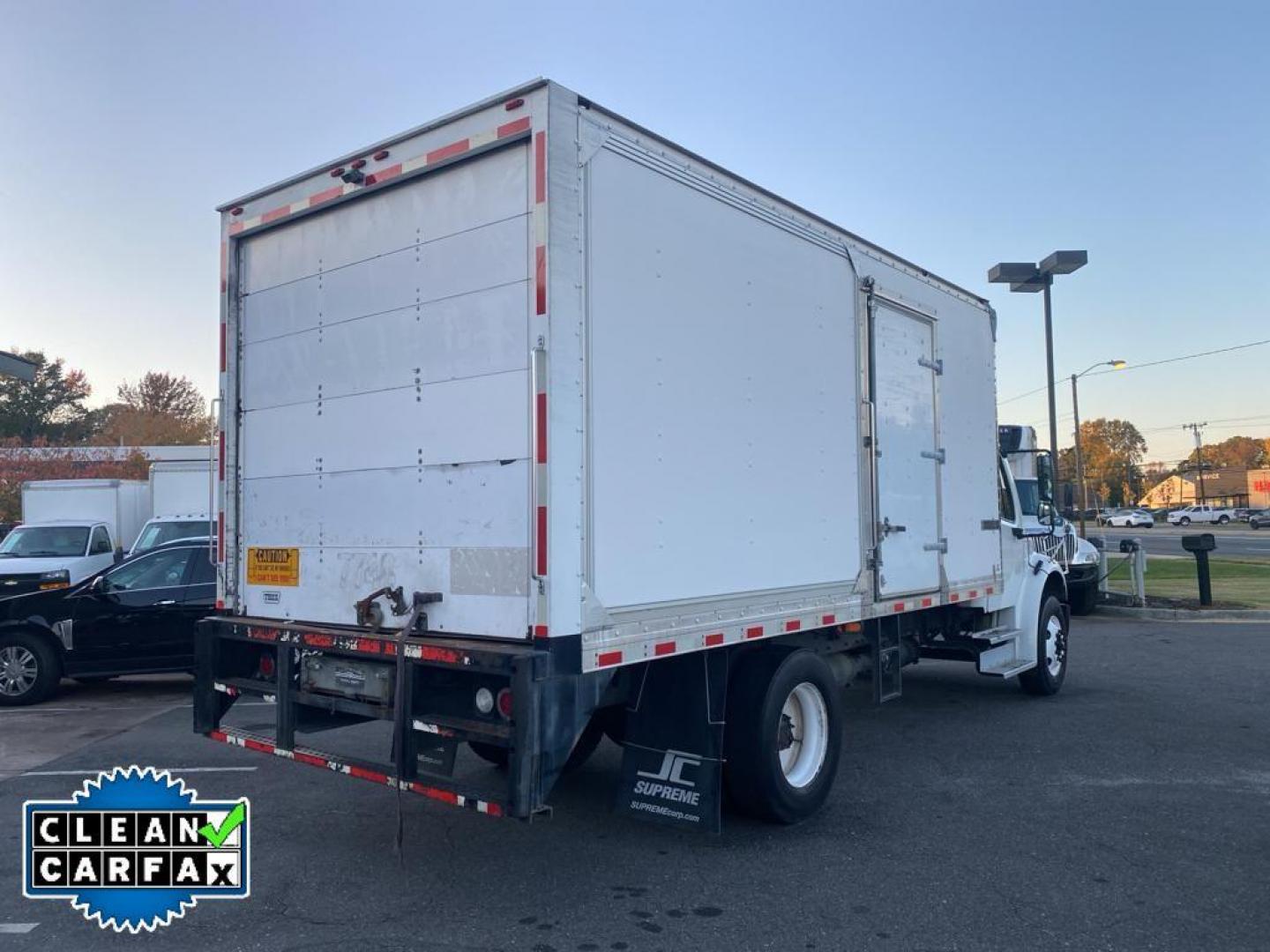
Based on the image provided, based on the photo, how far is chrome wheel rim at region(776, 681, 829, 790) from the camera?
5574 millimetres

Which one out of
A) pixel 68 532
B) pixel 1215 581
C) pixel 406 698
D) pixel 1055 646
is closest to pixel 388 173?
pixel 406 698

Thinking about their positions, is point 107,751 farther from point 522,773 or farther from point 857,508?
point 857,508

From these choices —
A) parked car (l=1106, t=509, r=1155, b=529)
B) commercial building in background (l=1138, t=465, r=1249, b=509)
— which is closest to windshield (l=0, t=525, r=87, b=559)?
parked car (l=1106, t=509, r=1155, b=529)

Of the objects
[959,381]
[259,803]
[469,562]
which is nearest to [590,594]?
[469,562]

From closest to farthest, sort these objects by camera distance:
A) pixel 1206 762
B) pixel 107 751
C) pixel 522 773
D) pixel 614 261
Result: 1. pixel 522 773
2. pixel 614 261
3. pixel 1206 762
4. pixel 107 751

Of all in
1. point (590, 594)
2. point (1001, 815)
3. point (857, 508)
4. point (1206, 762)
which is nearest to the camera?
point (590, 594)

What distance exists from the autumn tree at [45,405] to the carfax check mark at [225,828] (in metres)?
55.4

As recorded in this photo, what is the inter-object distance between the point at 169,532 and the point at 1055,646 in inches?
575

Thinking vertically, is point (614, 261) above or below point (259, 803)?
above

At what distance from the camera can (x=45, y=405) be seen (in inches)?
2144

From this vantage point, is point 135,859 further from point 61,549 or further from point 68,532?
point 68,532

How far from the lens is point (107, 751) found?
7312 millimetres

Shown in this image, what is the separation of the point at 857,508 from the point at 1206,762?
3198 mm

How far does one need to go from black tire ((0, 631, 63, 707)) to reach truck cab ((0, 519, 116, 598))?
493 centimetres
